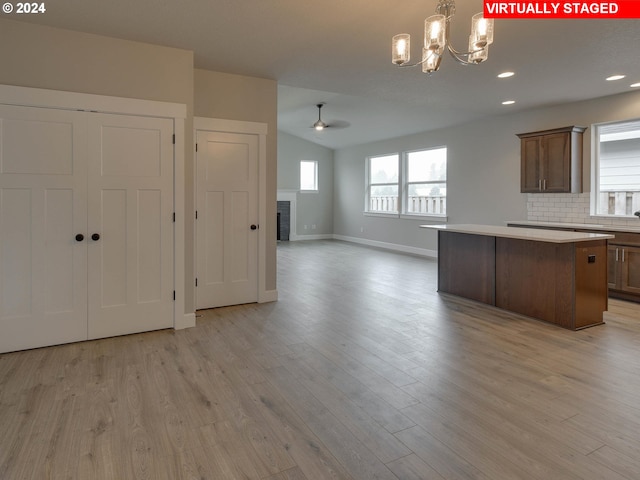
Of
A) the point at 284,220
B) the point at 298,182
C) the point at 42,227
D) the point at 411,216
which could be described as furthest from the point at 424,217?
the point at 42,227

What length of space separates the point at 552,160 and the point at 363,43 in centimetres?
376

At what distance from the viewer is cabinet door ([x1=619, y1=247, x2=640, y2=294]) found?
188 inches

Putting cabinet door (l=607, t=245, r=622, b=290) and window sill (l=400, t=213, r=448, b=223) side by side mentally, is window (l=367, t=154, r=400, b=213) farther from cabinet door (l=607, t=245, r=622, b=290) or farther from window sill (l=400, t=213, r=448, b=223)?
cabinet door (l=607, t=245, r=622, b=290)

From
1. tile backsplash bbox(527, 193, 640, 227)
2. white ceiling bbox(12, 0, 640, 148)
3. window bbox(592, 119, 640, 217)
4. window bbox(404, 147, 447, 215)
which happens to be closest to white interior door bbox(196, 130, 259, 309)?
white ceiling bbox(12, 0, 640, 148)

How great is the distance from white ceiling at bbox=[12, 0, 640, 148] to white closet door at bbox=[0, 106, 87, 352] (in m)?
0.88

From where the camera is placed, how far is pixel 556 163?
5809mm

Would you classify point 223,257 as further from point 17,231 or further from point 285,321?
point 17,231

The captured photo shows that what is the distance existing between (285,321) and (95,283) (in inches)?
69.7

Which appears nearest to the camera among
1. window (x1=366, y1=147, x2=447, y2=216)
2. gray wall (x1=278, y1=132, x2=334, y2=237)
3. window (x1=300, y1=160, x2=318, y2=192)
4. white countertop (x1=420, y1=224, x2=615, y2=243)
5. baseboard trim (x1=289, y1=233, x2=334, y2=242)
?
white countertop (x1=420, y1=224, x2=615, y2=243)

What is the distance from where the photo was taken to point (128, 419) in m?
2.28

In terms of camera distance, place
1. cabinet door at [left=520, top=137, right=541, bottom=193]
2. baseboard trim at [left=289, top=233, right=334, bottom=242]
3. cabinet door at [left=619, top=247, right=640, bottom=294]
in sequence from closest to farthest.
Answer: cabinet door at [left=619, top=247, right=640, bottom=294] → cabinet door at [left=520, top=137, right=541, bottom=193] → baseboard trim at [left=289, top=233, right=334, bottom=242]

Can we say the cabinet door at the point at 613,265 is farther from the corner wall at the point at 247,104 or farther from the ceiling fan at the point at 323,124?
the ceiling fan at the point at 323,124

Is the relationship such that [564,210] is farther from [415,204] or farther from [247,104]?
[247,104]

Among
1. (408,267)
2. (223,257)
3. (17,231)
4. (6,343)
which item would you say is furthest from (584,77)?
(6,343)
